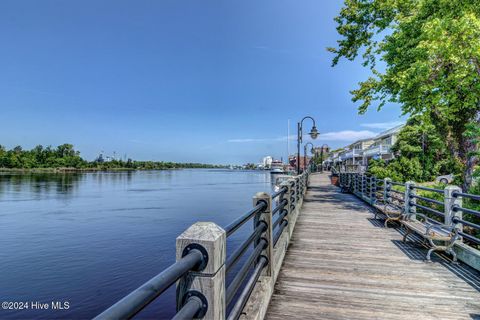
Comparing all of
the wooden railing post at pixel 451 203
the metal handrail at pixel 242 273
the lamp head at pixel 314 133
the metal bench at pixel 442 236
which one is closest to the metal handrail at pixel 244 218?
the metal handrail at pixel 242 273

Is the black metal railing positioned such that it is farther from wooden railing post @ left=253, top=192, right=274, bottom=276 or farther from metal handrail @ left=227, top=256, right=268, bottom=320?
metal handrail @ left=227, top=256, right=268, bottom=320

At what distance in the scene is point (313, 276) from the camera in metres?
4.90

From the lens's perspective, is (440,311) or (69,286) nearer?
(440,311)

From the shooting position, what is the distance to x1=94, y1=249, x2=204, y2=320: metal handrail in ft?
3.57

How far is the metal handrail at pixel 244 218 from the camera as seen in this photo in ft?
8.53

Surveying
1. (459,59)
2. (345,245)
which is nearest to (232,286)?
(345,245)

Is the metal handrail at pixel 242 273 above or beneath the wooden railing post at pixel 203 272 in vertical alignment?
beneath

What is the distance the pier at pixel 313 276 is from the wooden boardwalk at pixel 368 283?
14mm

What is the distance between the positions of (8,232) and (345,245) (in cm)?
2331

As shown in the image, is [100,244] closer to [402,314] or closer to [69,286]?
[69,286]

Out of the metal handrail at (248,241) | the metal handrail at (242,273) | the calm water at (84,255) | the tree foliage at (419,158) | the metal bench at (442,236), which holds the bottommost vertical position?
the calm water at (84,255)

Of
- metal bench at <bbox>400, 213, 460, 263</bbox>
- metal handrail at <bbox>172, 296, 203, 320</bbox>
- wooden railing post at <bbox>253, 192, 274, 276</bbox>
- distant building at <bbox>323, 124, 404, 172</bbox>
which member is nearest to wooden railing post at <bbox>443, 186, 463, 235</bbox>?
metal bench at <bbox>400, 213, 460, 263</bbox>

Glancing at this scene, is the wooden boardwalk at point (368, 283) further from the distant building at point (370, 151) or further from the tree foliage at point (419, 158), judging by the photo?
the distant building at point (370, 151)

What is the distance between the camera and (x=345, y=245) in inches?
272
